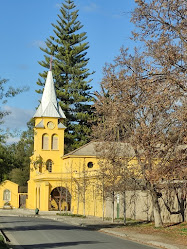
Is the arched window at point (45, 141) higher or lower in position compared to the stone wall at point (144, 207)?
higher

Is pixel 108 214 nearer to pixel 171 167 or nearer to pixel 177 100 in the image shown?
pixel 171 167

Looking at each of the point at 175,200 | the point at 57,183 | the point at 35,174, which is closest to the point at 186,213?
the point at 175,200

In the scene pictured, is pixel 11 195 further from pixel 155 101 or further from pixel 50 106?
pixel 155 101

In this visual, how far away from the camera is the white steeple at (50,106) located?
6750 cm

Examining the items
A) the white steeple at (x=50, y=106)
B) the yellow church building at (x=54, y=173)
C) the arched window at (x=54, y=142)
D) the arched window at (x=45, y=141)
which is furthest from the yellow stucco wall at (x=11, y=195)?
the white steeple at (x=50, y=106)

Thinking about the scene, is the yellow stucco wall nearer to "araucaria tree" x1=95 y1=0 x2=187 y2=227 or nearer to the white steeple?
the white steeple

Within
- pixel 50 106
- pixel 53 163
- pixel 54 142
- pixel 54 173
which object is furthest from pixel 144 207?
pixel 50 106

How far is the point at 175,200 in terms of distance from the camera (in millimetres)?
28891

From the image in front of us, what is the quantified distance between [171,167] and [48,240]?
19.5 feet

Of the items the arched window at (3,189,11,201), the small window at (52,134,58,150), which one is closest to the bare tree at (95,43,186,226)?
the small window at (52,134,58,150)

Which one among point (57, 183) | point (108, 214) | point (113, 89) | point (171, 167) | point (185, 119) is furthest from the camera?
point (57, 183)

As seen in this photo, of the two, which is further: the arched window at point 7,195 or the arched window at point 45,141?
the arched window at point 7,195

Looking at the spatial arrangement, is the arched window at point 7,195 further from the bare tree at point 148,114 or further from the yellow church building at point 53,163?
the bare tree at point 148,114

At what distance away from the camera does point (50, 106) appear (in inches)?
2682
